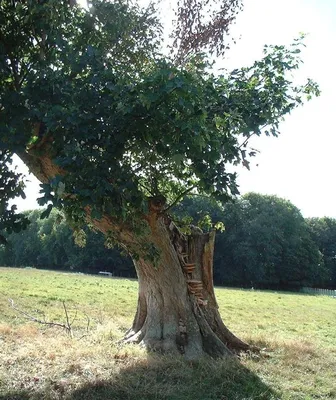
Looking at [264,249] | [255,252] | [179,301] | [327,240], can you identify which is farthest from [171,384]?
[327,240]

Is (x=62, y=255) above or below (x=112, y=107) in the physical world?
above

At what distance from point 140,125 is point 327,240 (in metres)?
79.5

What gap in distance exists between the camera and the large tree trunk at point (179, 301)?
9406 mm

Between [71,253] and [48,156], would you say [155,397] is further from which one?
[71,253]

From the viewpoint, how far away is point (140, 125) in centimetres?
696

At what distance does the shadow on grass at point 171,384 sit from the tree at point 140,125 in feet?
3.44

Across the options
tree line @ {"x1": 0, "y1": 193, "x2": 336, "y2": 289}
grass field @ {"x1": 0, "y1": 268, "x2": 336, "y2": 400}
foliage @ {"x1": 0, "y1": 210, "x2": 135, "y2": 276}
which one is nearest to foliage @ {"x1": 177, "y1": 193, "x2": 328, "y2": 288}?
tree line @ {"x1": 0, "y1": 193, "x2": 336, "y2": 289}

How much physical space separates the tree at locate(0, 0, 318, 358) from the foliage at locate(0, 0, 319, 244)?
21 millimetres

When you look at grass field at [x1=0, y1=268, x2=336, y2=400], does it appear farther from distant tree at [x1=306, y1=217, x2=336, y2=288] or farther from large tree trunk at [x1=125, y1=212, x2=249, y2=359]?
distant tree at [x1=306, y1=217, x2=336, y2=288]

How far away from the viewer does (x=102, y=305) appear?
61.8 ft

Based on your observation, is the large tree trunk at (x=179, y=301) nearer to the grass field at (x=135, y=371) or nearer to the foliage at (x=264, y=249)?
the grass field at (x=135, y=371)

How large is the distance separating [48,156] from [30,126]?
1.28 meters

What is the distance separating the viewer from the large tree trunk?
9.41 m

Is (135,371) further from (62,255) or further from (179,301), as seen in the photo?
(62,255)
